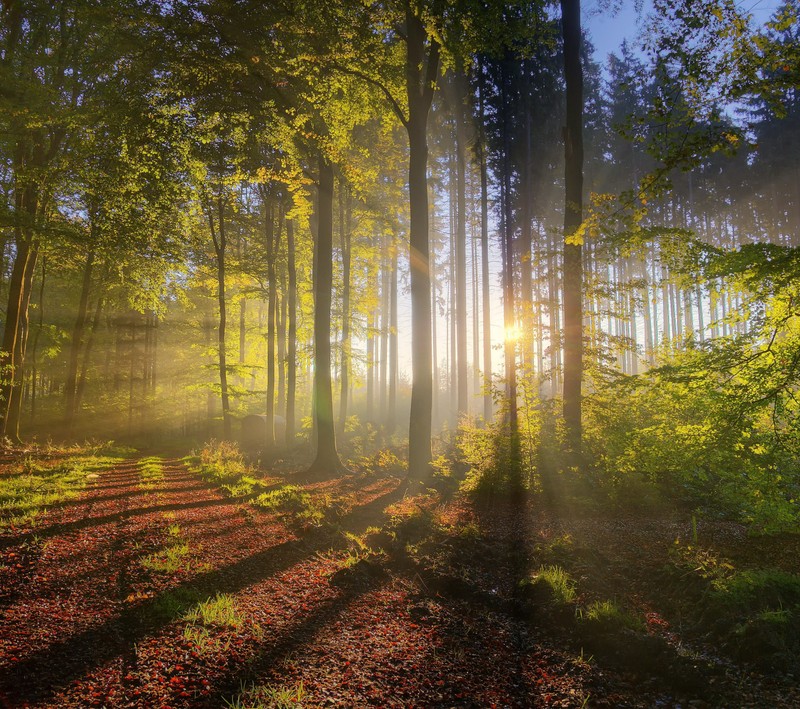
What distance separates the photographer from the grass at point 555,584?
4.45 metres

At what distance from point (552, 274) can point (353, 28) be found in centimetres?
762

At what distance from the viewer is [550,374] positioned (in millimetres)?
10812

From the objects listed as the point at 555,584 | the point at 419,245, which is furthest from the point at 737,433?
the point at 419,245

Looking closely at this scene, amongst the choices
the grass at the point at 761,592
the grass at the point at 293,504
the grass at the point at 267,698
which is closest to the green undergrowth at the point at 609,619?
the grass at the point at 761,592

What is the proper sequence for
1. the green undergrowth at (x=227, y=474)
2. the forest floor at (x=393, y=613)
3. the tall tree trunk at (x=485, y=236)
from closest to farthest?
1. the forest floor at (x=393, y=613)
2. the green undergrowth at (x=227, y=474)
3. the tall tree trunk at (x=485, y=236)

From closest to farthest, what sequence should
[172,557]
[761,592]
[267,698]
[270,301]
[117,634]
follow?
[267,698] < [117,634] < [761,592] < [172,557] < [270,301]

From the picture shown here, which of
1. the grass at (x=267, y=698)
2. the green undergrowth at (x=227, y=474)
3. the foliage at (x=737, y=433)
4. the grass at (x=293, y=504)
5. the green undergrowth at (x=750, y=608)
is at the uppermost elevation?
the foliage at (x=737, y=433)

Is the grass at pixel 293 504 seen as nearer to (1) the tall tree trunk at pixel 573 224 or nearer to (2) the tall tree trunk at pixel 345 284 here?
(1) the tall tree trunk at pixel 573 224

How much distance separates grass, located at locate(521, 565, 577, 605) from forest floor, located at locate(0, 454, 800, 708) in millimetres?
25

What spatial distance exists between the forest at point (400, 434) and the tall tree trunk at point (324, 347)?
0.29 ft

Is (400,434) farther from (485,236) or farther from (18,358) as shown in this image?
(18,358)

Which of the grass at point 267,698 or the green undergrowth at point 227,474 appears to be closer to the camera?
the grass at point 267,698

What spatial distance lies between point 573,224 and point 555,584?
820 centimetres

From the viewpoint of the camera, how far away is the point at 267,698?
2.73 meters
